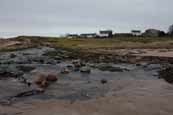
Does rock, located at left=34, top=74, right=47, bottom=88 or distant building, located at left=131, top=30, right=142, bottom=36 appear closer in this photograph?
rock, located at left=34, top=74, right=47, bottom=88

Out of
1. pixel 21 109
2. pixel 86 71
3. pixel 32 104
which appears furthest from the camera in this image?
pixel 86 71

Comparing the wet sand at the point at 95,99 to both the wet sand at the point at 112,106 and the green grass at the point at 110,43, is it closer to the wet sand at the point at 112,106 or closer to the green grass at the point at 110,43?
the wet sand at the point at 112,106

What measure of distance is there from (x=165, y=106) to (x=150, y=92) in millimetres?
3139

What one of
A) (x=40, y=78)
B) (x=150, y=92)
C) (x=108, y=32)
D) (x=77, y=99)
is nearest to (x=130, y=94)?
(x=150, y=92)

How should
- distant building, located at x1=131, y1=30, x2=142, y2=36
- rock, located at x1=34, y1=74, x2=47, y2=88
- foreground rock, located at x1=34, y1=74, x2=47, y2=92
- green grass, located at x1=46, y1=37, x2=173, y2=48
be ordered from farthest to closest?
distant building, located at x1=131, y1=30, x2=142, y2=36
green grass, located at x1=46, y1=37, x2=173, y2=48
rock, located at x1=34, y1=74, x2=47, y2=88
foreground rock, located at x1=34, y1=74, x2=47, y2=92

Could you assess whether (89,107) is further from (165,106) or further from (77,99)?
(165,106)

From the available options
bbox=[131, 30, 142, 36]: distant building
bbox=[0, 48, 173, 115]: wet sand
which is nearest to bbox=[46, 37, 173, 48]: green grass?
bbox=[131, 30, 142, 36]: distant building

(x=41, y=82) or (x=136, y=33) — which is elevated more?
(x=136, y=33)

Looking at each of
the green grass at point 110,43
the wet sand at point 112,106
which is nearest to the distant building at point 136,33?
the green grass at point 110,43

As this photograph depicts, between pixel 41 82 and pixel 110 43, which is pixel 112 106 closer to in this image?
pixel 41 82

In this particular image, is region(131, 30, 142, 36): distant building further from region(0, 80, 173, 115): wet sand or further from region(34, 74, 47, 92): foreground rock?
region(0, 80, 173, 115): wet sand

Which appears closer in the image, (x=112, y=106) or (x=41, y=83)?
A: (x=112, y=106)

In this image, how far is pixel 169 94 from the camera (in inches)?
559

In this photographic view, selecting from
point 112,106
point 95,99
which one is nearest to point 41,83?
point 95,99
